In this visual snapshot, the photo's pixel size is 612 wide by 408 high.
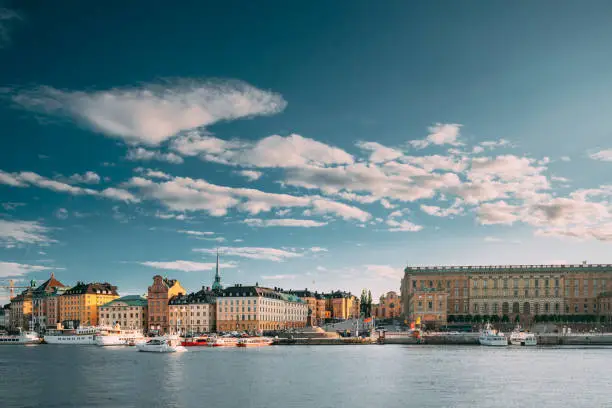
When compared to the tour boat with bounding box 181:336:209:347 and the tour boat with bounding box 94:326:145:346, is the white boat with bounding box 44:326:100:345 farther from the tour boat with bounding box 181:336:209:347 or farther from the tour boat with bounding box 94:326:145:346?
the tour boat with bounding box 181:336:209:347

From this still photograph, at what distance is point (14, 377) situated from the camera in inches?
2943

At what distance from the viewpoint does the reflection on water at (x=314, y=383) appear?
54062mm

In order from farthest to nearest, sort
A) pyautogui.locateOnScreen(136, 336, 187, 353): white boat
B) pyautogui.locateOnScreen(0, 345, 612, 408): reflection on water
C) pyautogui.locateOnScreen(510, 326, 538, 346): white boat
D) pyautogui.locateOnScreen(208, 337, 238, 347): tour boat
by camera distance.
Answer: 1. pyautogui.locateOnScreen(208, 337, 238, 347): tour boat
2. pyautogui.locateOnScreen(510, 326, 538, 346): white boat
3. pyautogui.locateOnScreen(136, 336, 187, 353): white boat
4. pyautogui.locateOnScreen(0, 345, 612, 408): reflection on water

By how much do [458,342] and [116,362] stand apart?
79.3m

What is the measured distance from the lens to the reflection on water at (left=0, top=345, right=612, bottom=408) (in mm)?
54062

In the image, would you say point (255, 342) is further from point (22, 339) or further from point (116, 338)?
point (22, 339)

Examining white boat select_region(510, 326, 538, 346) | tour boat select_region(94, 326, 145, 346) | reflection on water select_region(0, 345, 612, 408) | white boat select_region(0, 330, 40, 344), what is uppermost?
reflection on water select_region(0, 345, 612, 408)

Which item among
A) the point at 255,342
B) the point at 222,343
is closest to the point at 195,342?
the point at 222,343

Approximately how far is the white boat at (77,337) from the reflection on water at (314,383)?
8420 cm

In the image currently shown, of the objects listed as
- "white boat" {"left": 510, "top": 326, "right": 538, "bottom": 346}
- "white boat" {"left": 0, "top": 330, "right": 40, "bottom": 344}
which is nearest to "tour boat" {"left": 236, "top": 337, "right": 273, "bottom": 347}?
"white boat" {"left": 510, "top": 326, "right": 538, "bottom": 346}

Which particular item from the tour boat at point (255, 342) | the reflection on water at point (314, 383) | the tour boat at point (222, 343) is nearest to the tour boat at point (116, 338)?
the tour boat at point (222, 343)

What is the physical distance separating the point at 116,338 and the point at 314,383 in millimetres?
117967

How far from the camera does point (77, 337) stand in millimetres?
181250

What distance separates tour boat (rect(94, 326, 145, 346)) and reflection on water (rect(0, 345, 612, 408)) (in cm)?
7460
